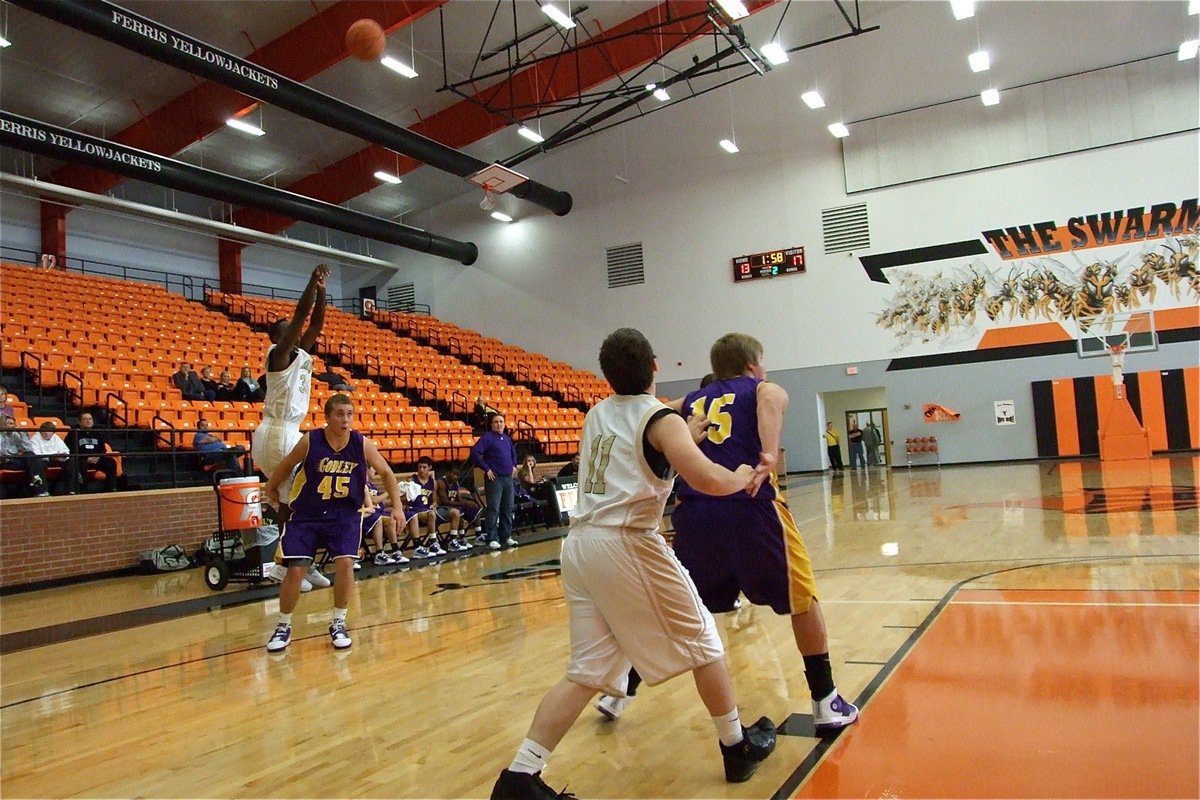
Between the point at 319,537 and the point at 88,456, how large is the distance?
6.04m

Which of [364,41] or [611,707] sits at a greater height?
[364,41]

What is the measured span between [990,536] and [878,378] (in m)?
13.3

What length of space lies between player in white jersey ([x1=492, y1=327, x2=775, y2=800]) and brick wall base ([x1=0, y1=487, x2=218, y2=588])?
28.3 feet

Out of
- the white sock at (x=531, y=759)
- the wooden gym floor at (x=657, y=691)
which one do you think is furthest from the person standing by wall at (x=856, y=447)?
the white sock at (x=531, y=759)

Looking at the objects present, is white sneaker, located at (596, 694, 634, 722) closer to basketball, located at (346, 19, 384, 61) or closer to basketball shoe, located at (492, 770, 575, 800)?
basketball shoe, located at (492, 770, 575, 800)

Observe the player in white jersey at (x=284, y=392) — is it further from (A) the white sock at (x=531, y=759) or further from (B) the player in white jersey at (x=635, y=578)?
(A) the white sock at (x=531, y=759)

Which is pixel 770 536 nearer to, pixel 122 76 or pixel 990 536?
pixel 990 536

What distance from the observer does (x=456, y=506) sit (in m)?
11.1

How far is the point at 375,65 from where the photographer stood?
663 inches

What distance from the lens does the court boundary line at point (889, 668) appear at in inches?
97.1

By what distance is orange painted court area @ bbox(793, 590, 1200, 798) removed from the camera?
229 cm

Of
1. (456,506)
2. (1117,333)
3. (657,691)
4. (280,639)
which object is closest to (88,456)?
(456,506)

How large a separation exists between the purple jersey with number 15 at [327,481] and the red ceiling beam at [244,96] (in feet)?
37.5

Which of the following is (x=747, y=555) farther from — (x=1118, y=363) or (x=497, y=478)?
(x=1118, y=363)
